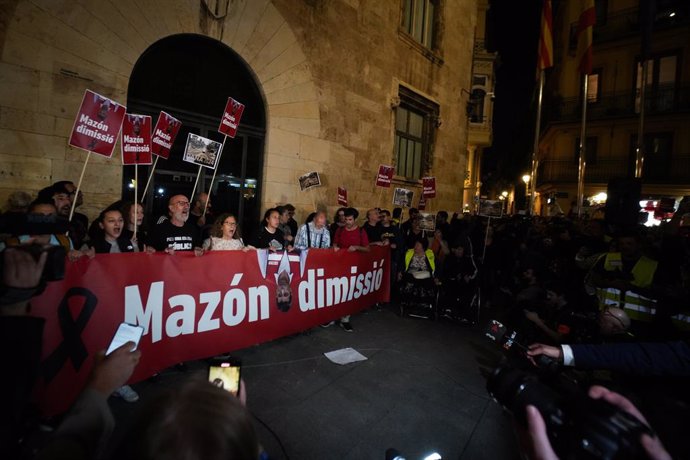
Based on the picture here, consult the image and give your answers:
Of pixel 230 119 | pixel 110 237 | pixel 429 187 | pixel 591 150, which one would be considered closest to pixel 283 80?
pixel 230 119

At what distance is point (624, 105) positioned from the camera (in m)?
22.9

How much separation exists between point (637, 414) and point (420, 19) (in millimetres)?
12817

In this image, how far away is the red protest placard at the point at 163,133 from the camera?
5.10 m

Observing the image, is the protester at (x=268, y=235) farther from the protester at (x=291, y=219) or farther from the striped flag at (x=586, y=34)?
the striped flag at (x=586, y=34)

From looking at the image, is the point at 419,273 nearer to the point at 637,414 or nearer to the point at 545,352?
the point at 545,352

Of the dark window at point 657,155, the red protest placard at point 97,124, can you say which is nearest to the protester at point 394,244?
the red protest placard at point 97,124

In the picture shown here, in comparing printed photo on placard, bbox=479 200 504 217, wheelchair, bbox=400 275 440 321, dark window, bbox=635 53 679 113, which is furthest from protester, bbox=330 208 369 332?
dark window, bbox=635 53 679 113

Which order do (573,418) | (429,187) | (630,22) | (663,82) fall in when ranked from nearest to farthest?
(573,418), (429,187), (663,82), (630,22)

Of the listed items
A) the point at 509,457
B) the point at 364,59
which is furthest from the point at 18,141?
the point at 364,59

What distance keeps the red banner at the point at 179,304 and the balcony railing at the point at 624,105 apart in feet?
83.7

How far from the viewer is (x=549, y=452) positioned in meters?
A: 1.13

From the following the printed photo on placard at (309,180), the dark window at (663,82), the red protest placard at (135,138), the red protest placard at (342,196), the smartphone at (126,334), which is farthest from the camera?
the dark window at (663,82)

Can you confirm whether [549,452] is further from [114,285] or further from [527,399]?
[114,285]

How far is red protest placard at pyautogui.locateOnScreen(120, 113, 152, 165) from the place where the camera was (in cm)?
446
